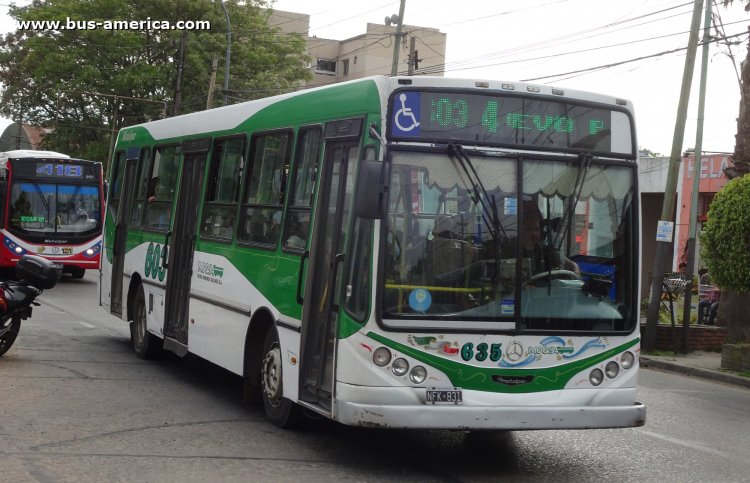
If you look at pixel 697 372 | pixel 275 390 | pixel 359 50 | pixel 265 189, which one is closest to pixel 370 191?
pixel 275 390

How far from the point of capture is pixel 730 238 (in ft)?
52.2

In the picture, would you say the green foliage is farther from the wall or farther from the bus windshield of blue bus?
the bus windshield of blue bus

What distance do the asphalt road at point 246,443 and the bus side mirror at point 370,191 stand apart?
1.80 m

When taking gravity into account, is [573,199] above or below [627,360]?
above

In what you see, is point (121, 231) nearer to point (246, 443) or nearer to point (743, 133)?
point (246, 443)

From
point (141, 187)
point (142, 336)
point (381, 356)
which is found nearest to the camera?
point (381, 356)

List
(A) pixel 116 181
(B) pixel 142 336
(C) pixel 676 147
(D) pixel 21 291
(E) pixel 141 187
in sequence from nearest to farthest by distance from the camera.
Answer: (D) pixel 21 291 < (B) pixel 142 336 < (E) pixel 141 187 < (A) pixel 116 181 < (C) pixel 676 147

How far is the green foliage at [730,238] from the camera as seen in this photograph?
618 inches

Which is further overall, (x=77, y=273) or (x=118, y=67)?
(x=118, y=67)

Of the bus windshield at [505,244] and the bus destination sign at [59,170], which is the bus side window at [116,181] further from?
the bus destination sign at [59,170]

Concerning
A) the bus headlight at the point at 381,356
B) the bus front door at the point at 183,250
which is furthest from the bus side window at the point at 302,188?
the bus front door at the point at 183,250

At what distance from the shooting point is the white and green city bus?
737 centimetres

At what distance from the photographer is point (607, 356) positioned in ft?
25.9

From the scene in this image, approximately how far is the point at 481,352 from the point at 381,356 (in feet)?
2.29
